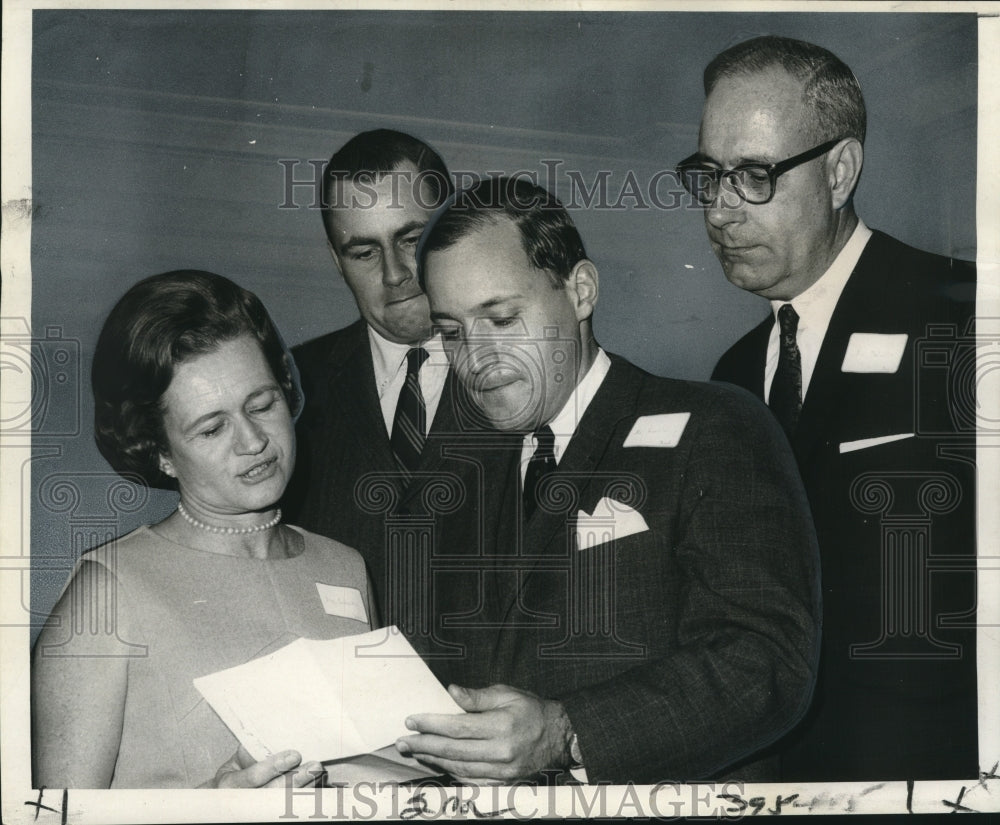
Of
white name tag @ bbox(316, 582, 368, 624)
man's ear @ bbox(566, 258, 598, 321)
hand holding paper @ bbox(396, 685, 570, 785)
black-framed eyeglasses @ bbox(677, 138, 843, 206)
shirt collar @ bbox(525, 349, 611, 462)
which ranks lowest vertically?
hand holding paper @ bbox(396, 685, 570, 785)

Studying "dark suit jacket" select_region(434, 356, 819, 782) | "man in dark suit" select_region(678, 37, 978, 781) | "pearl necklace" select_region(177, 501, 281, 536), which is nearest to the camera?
"dark suit jacket" select_region(434, 356, 819, 782)

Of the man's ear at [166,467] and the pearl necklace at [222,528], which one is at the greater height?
the man's ear at [166,467]

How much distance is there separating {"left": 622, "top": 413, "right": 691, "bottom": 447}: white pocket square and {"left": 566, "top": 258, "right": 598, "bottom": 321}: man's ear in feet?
1.26

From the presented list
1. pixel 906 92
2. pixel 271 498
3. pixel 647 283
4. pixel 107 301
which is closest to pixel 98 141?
pixel 107 301

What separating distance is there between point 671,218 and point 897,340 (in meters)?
0.81

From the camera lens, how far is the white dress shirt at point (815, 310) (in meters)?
3.54

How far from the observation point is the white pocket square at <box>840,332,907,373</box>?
354cm

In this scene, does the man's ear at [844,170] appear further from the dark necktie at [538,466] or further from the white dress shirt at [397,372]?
the white dress shirt at [397,372]

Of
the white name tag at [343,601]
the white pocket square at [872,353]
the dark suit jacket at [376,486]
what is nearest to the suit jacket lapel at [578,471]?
the dark suit jacket at [376,486]

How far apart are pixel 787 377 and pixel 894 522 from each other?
1.88 ft

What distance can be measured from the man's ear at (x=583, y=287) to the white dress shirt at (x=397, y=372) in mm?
444

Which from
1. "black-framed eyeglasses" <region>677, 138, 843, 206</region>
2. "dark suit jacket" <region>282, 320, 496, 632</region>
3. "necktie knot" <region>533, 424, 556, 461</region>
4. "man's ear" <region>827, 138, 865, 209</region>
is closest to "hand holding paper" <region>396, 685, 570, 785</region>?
"dark suit jacket" <region>282, 320, 496, 632</region>

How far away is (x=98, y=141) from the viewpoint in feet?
12.0

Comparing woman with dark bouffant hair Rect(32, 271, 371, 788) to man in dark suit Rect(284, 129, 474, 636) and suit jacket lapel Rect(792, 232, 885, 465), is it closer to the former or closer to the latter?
man in dark suit Rect(284, 129, 474, 636)
